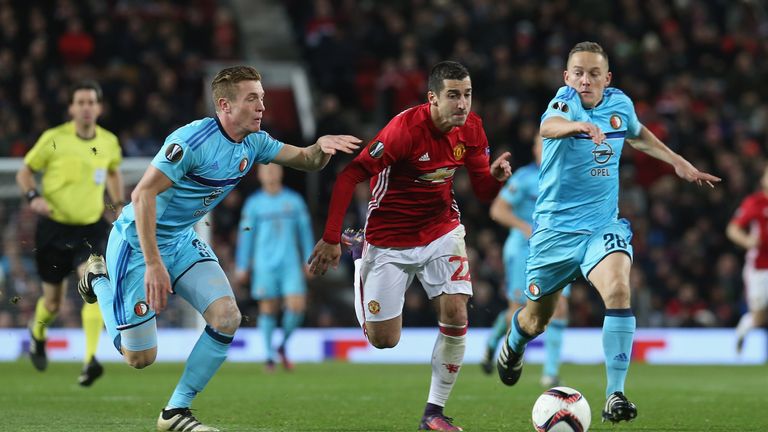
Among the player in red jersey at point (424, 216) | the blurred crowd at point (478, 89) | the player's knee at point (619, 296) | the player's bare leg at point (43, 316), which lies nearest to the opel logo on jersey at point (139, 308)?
the player in red jersey at point (424, 216)

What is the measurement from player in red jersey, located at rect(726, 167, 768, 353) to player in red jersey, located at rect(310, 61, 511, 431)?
8906 millimetres

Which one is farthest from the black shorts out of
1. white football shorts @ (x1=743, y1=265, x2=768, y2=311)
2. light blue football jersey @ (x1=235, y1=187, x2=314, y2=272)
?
white football shorts @ (x1=743, y1=265, x2=768, y2=311)

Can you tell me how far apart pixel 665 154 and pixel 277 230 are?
752 centimetres

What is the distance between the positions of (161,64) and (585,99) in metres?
12.2

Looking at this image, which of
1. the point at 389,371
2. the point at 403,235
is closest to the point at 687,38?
the point at 389,371

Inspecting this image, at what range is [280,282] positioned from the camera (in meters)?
15.4

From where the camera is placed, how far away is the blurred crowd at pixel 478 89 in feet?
60.1

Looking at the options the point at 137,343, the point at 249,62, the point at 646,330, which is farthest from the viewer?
the point at 249,62

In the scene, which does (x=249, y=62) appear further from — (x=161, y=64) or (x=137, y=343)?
(x=137, y=343)

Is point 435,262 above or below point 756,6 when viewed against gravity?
below

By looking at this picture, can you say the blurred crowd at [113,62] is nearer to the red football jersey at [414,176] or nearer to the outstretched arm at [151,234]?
the red football jersey at [414,176]

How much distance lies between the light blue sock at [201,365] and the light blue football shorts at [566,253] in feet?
7.90

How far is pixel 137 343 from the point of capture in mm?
7762

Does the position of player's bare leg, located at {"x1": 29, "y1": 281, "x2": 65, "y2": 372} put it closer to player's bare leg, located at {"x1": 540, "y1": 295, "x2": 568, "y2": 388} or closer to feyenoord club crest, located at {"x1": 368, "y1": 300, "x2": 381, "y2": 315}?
feyenoord club crest, located at {"x1": 368, "y1": 300, "x2": 381, "y2": 315}
